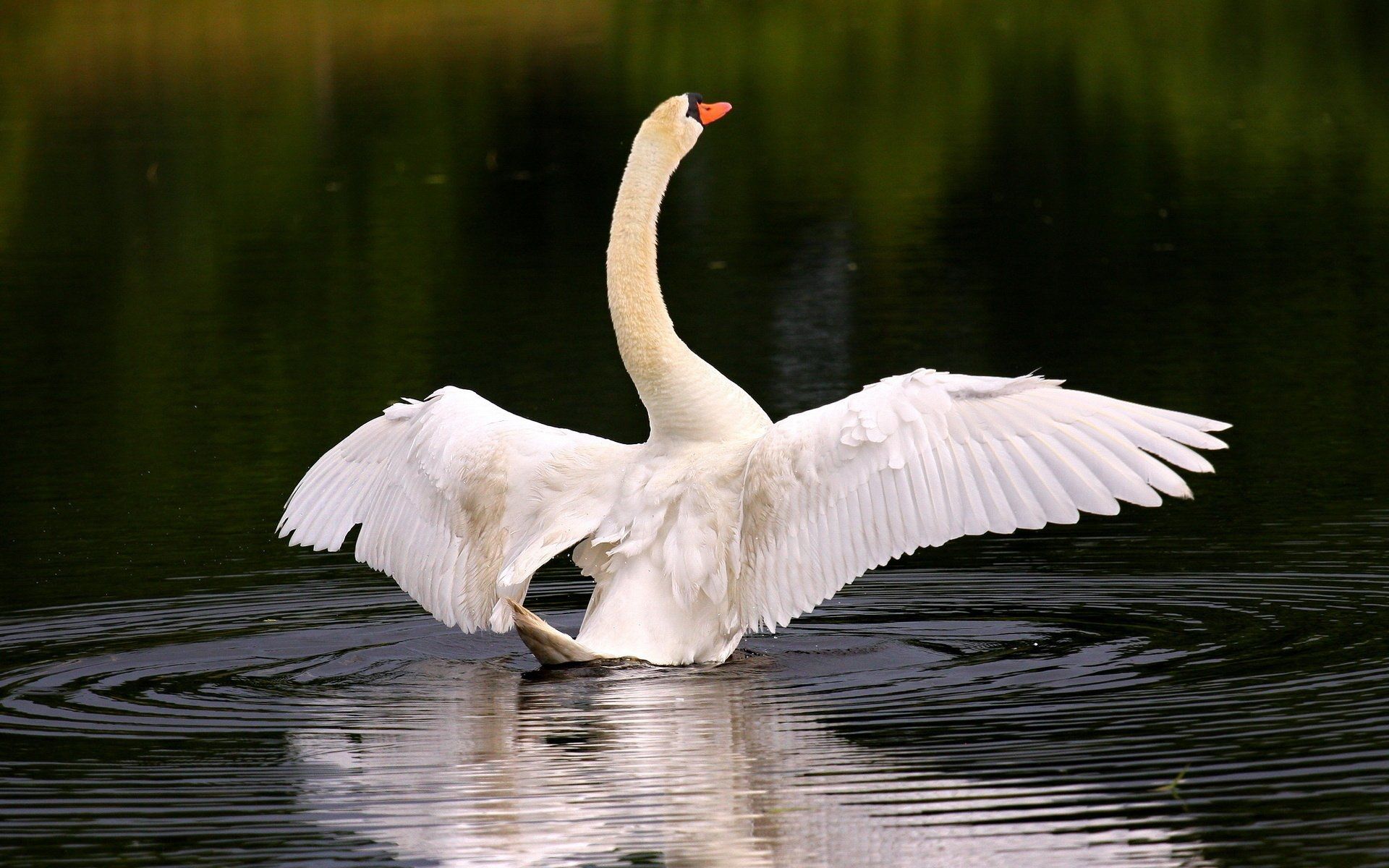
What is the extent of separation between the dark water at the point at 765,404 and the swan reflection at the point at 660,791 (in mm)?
24

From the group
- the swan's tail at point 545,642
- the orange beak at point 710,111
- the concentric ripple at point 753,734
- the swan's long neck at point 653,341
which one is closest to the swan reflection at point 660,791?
the concentric ripple at point 753,734

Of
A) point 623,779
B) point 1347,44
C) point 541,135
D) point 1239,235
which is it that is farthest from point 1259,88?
point 623,779

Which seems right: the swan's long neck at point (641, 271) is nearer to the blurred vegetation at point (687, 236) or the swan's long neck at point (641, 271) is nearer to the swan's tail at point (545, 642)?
the swan's tail at point (545, 642)

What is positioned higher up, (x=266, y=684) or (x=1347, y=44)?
(x=1347, y=44)

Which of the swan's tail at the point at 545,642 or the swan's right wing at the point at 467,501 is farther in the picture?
the swan's right wing at the point at 467,501

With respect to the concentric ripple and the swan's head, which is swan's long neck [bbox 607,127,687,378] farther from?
the concentric ripple

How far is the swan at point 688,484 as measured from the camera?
8703 mm

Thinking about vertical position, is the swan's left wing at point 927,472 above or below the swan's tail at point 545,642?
above

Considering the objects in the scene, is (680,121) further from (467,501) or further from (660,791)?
(660,791)

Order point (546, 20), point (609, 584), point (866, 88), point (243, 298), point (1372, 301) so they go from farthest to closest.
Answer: point (546, 20)
point (866, 88)
point (243, 298)
point (1372, 301)
point (609, 584)

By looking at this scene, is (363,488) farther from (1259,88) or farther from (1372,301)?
(1259,88)

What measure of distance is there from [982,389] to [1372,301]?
35.2 feet

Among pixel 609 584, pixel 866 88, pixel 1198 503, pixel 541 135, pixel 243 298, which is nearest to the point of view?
pixel 609 584

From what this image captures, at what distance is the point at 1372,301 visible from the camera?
61.2ft
